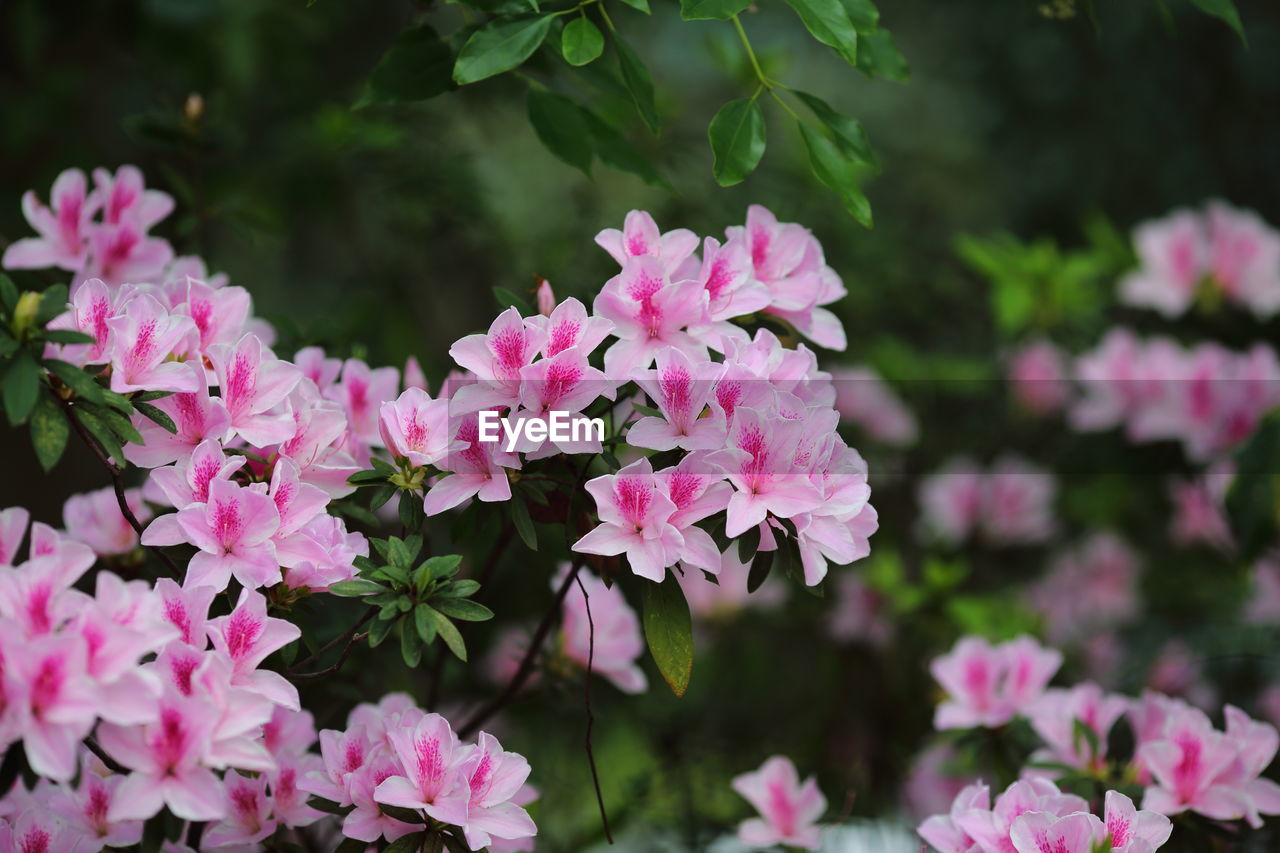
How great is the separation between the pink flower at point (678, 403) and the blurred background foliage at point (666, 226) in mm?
272

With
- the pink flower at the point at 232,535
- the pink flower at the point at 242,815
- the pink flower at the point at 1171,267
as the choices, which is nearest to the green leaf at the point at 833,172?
the pink flower at the point at 232,535

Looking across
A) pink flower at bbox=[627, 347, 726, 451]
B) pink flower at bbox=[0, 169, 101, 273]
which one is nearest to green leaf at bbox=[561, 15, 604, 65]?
pink flower at bbox=[627, 347, 726, 451]

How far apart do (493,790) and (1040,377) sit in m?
1.40

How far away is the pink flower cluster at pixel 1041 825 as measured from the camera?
68 centimetres

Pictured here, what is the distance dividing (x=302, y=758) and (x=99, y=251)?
0.46 meters

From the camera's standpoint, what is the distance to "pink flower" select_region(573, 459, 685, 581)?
0.65m

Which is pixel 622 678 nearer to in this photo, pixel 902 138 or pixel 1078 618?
pixel 1078 618

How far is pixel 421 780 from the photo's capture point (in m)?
0.67

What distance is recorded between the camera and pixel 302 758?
2.52ft

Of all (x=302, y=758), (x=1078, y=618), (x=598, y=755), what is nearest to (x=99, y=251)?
(x=302, y=758)

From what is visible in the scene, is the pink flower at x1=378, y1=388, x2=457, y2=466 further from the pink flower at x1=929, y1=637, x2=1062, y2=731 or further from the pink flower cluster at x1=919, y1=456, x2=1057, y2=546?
the pink flower cluster at x1=919, y1=456, x2=1057, y2=546

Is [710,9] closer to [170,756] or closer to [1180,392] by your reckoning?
[170,756]

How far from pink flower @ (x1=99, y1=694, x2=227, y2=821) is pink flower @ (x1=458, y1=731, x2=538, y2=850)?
159 mm

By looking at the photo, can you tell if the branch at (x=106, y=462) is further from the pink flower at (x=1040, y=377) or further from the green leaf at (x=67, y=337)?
the pink flower at (x=1040, y=377)
